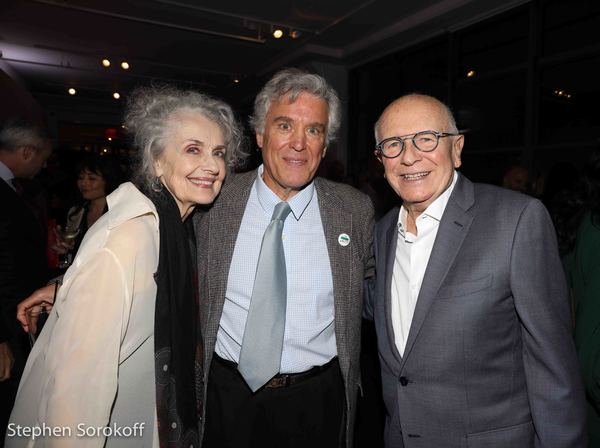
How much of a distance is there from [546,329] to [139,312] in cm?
134

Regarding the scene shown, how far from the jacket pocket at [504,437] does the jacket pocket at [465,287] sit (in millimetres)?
477

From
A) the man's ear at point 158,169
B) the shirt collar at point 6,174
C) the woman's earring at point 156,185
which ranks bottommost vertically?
the woman's earring at point 156,185

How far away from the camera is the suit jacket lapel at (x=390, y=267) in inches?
61.8

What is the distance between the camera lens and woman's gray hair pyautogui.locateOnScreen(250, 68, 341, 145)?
198 cm

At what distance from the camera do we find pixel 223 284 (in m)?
1.81

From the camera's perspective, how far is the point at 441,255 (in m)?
1.42

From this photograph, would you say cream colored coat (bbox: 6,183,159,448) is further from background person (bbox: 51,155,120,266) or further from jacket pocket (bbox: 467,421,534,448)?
background person (bbox: 51,155,120,266)

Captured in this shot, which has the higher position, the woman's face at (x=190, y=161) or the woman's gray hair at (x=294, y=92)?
the woman's gray hair at (x=294, y=92)

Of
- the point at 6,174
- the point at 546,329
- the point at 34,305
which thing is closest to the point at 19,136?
the point at 6,174

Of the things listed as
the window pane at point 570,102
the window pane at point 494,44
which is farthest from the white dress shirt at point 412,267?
the window pane at point 494,44

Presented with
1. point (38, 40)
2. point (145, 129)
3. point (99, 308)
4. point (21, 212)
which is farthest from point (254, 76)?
point (99, 308)

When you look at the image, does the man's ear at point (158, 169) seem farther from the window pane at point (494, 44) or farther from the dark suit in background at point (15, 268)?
the window pane at point (494, 44)

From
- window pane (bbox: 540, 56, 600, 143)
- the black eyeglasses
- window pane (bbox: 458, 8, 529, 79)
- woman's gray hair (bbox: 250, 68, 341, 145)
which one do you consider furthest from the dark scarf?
window pane (bbox: 458, 8, 529, 79)

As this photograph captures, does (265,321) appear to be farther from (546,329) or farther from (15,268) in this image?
(15,268)
